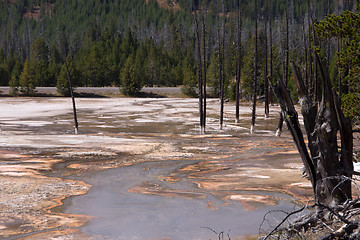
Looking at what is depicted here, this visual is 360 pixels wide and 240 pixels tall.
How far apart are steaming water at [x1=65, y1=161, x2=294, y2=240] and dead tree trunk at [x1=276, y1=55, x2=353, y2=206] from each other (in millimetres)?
2422

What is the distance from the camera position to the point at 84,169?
20.4 metres

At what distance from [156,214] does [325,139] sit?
557 centimetres

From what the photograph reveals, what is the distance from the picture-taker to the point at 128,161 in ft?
73.5

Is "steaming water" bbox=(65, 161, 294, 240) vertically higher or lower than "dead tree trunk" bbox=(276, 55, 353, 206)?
lower

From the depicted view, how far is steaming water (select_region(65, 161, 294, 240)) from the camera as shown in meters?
11.5

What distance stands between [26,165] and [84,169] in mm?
2681

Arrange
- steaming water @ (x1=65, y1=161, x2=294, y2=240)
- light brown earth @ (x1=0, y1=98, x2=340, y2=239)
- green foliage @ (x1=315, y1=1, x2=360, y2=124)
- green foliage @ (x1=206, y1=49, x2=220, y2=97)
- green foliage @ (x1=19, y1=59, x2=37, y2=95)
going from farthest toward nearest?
1. green foliage @ (x1=19, y1=59, x2=37, y2=95)
2. green foliage @ (x1=206, y1=49, x2=220, y2=97)
3. light brown earth @ (x1=0, y1=98, x2=340, y2=239)
4. green foliage @ (x1=315, y1=1, x2=360, y2=124)
5. steaming water @ (x1=65, y1=161, x2=294, y2=240)

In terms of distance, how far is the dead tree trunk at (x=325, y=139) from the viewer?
9.31 meters

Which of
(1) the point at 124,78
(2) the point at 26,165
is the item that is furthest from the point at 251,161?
(1) the point at 124,78

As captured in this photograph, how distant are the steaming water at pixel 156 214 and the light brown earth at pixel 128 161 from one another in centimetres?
44

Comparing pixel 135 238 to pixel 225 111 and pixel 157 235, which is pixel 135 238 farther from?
pixel 225 111

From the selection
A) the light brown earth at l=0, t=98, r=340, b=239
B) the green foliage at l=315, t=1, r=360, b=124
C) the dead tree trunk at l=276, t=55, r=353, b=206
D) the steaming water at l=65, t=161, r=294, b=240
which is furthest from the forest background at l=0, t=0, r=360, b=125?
the dead tree trunk at l=276, t=55, r=353, b=206

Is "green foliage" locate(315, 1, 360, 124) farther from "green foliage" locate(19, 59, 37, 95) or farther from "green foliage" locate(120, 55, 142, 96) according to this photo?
"green foliage" locate(19, 59, 37, 95)

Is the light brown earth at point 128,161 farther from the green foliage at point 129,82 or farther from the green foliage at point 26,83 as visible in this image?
the green foliage at point 129,82
